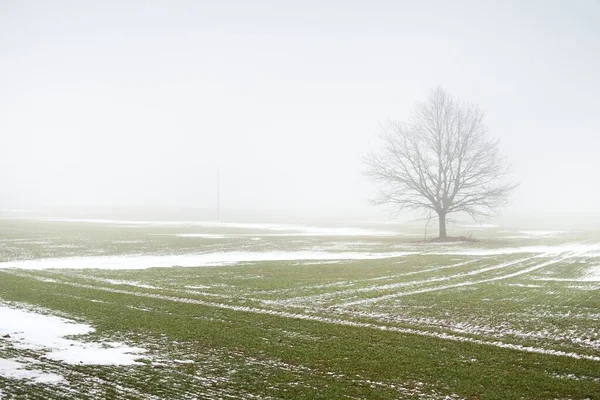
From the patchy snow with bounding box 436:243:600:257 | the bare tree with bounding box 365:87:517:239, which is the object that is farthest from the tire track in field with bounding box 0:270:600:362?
the bare tree with bounding box 365:87:517:239

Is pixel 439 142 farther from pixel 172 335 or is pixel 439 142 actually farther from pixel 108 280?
pixel 172 335

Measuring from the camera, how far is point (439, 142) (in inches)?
2060

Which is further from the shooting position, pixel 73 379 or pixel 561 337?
pixel 561 337

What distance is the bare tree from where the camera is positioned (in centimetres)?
5169

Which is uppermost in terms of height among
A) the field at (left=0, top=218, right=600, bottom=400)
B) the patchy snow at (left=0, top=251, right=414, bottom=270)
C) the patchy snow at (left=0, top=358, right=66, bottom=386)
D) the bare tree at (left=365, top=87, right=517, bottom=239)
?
the bare tree at (left=365, top=87, right=517, bottom=239)

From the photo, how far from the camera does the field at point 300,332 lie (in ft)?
30.5

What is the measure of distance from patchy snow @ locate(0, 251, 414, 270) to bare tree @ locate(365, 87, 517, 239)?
15.8 metres

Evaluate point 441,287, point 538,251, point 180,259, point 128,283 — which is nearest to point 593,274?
point 441,287

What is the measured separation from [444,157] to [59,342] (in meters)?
45.9

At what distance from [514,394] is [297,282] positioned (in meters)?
15.1

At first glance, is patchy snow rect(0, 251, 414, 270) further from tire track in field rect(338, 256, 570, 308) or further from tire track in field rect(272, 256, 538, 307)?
tire track in field rect(338, 256, 570, 308)

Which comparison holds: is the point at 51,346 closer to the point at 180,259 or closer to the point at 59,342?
the point at 59,342

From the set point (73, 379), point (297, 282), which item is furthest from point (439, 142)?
point (73, 379)

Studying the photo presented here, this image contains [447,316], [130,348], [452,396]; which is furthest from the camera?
[447,316]
